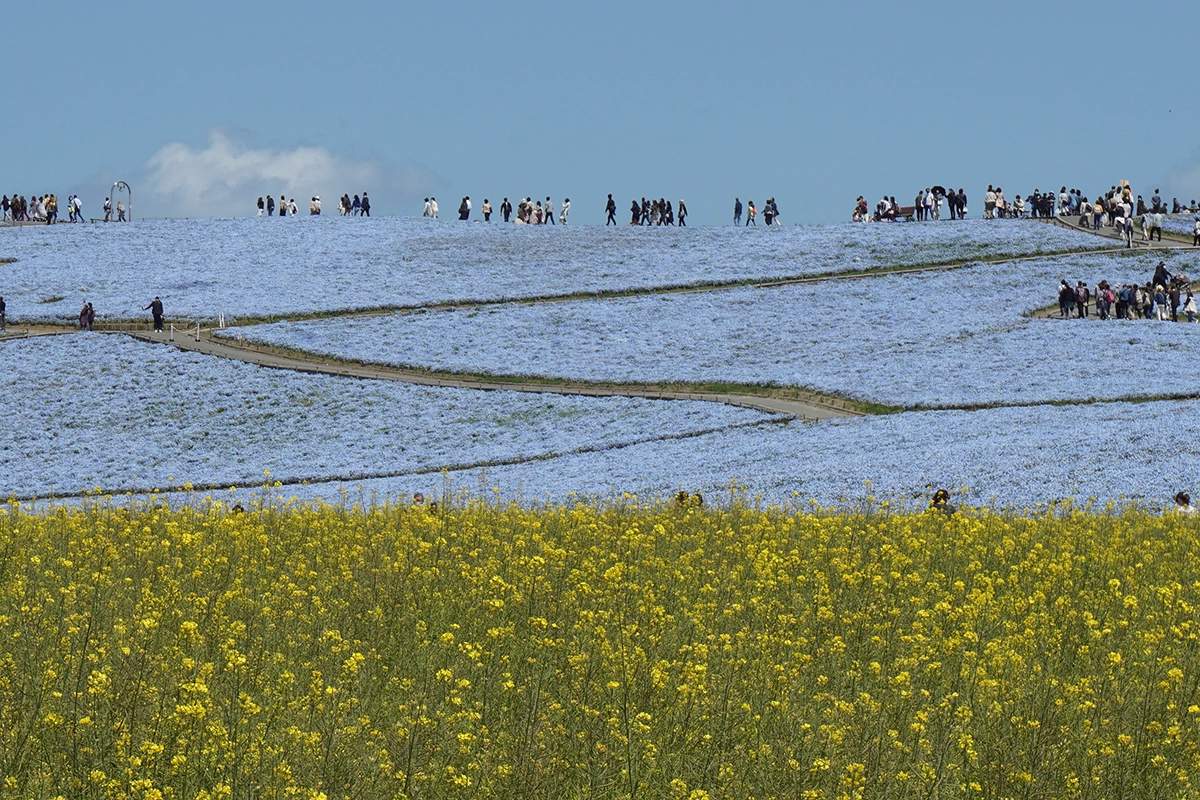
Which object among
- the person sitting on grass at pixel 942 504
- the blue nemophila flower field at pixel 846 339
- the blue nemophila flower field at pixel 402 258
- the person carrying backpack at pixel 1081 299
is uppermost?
the blue nemophila flower field at pixel 402 258

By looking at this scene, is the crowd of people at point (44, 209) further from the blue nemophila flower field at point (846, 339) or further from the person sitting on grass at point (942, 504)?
the person sitting on grass at point (942, 504)

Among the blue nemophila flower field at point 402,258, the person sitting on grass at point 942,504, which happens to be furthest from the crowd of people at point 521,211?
the person sitting on grass at point 942,504

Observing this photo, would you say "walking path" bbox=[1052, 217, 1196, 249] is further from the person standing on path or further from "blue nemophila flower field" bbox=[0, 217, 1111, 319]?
the person standing on path

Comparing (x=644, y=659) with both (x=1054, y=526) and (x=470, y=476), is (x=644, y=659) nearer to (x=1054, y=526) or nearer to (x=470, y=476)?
(x=1054, y=526)

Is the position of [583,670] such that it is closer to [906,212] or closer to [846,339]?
[846,339]

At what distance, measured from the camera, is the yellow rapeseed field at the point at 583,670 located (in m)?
8.80

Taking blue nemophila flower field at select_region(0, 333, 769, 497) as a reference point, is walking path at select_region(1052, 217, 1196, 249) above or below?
above

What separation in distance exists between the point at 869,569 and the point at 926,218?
68.4m

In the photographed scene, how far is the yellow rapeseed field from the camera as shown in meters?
8.80

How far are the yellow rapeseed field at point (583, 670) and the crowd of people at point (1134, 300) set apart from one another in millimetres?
38147

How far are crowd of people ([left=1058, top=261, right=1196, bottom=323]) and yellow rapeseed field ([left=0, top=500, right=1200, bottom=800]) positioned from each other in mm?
38147

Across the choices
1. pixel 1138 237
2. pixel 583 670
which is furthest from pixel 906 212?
pixel 583 670

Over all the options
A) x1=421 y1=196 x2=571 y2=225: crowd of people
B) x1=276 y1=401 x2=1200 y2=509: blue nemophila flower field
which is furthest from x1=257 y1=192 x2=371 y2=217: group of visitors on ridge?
x1=276 y1=401 x2=1200 y2=509: blue nemophila flower field

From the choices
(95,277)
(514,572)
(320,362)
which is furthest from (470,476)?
(95,277)
